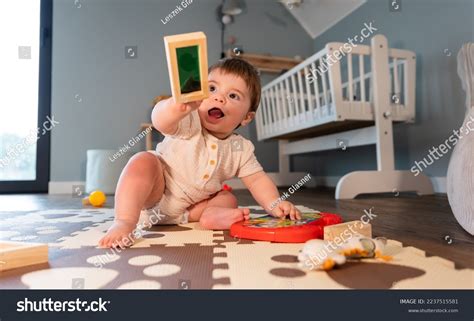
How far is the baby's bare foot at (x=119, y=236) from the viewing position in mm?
691

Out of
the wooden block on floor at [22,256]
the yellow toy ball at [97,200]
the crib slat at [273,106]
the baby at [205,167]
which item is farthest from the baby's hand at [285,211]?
the crib slat at [273,106]

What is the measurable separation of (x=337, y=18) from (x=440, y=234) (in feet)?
8.31

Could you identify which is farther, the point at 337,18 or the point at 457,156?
the point at 337,18

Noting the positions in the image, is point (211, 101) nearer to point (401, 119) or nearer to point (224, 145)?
point (224, 145)

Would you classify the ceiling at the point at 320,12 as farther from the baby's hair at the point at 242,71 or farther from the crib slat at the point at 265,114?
the baby's hair at the point at 242,71

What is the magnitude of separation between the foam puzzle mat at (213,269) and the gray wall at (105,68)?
87.1 inches

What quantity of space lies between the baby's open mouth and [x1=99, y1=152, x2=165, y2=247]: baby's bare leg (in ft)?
0.53

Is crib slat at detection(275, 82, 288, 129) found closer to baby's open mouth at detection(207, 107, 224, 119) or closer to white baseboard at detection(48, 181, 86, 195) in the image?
white baseboard at detection(48, 181, 86, 195)

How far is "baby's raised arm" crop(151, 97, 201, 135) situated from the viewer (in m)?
0.70

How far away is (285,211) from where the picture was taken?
2.86 feet

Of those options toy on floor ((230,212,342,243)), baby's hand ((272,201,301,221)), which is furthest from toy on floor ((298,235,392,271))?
baby's hand ((272,201,301,221))

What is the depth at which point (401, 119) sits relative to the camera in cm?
192
